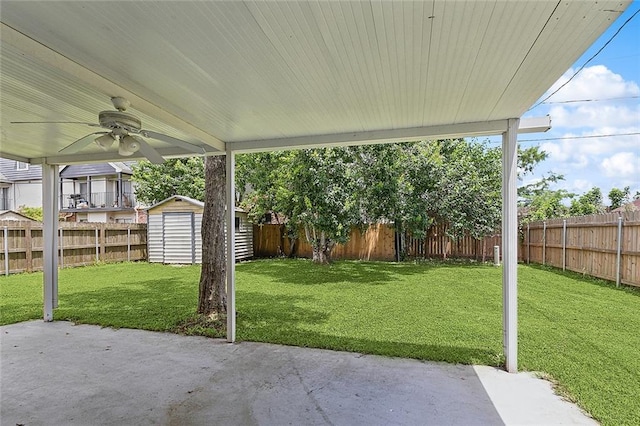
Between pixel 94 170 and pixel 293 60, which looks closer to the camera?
pixel 293 60

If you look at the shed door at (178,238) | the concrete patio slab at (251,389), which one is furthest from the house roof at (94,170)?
A: the concrete patio slab at (251,389)

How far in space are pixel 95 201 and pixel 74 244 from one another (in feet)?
26.6

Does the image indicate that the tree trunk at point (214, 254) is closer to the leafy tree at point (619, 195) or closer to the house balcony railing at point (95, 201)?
the house balcony railing at point (95, 201)

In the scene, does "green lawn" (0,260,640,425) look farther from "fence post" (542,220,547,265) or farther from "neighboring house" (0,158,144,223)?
"neighboring house" (0,158,144,223)

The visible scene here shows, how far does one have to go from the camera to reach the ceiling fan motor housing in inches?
105

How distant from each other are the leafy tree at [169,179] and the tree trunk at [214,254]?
10318 mm

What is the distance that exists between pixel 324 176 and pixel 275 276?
2.80 metres

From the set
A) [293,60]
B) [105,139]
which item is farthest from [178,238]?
[293,60]

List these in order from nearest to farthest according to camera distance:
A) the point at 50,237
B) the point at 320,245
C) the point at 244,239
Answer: the point at 50,237 < the point at 320,245 < the point at 244,239

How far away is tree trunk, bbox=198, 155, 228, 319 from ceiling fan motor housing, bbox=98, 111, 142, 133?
2177 mm

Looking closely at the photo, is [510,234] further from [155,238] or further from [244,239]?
[155,238]

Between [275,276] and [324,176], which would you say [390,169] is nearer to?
[324,176]

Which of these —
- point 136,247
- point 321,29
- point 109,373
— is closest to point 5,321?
point 109,373

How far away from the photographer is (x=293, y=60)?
2.15 m
